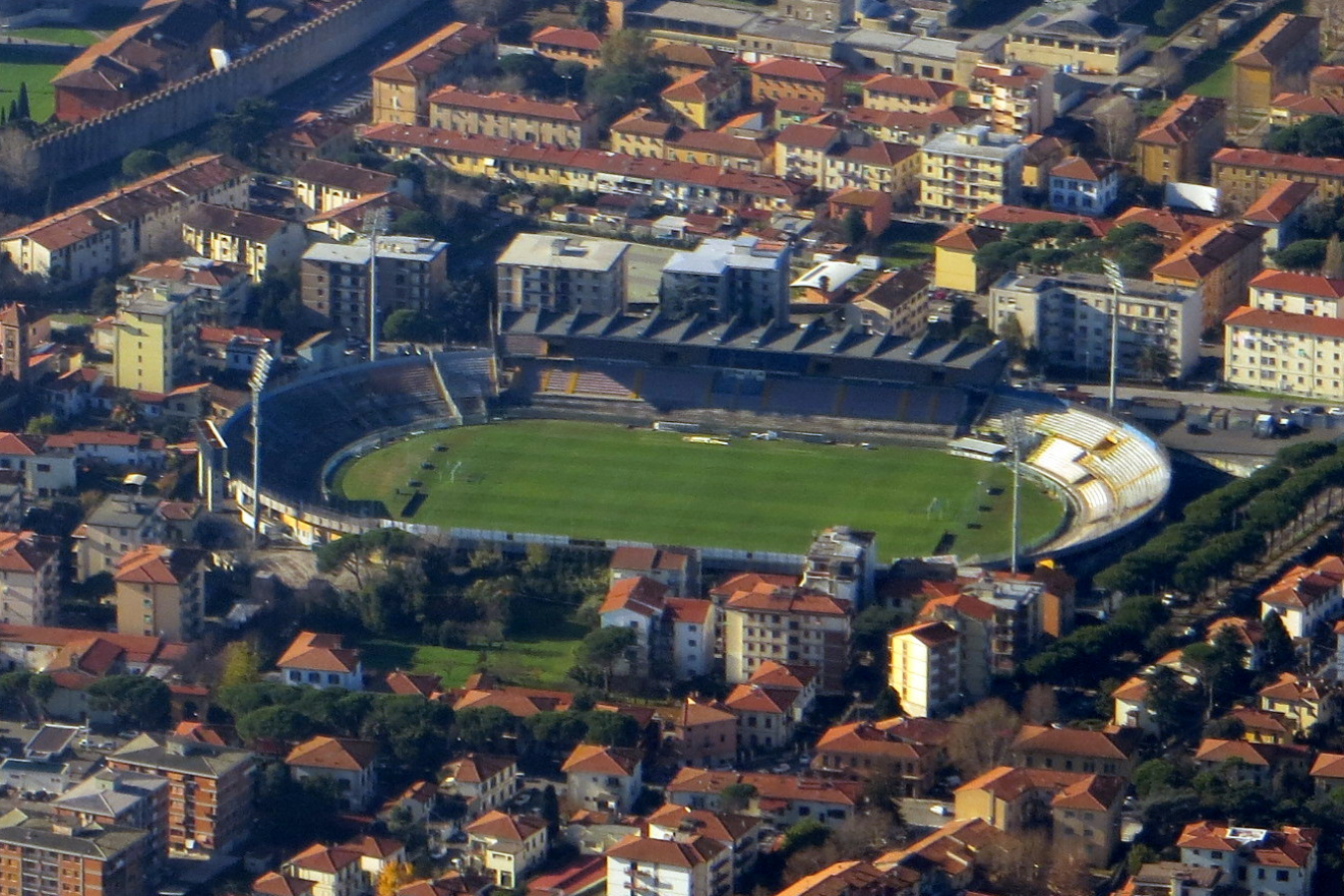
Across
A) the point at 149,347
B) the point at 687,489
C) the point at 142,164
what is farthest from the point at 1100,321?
the point at 142,164

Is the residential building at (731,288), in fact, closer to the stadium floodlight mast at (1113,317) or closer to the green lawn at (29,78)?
the stadium floodlight mast at (1113,317)

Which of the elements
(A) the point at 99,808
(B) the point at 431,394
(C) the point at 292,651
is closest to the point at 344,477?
(B) the point at 431,394

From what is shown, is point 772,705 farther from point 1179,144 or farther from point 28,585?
point 1179,144

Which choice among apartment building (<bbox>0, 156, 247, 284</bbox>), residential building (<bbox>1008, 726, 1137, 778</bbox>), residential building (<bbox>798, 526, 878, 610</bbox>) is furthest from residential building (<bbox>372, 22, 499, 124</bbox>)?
residential building (<bbox>1008, 726, 1137, 778</bbox>)

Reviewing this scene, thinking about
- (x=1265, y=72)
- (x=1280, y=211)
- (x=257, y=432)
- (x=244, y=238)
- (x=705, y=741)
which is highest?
(x=1265, y=72)

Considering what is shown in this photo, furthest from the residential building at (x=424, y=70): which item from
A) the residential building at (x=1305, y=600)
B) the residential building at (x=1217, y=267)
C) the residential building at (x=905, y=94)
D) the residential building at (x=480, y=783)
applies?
the residential building at (x=480, y=783)
